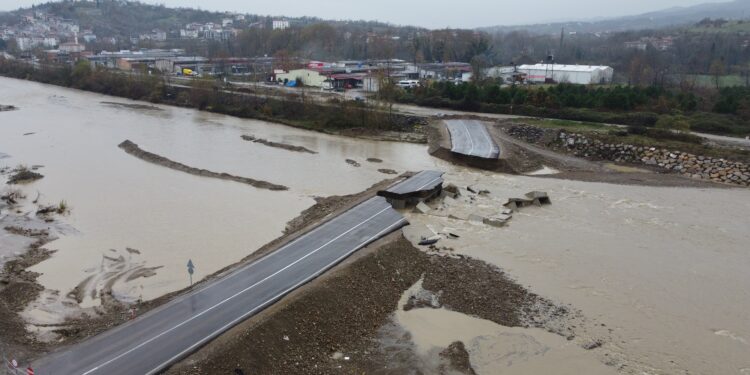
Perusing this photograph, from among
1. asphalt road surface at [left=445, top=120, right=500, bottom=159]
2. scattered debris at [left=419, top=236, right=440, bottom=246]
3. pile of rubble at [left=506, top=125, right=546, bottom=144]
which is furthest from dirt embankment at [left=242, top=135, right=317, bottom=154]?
scattered debris at [left=419, top=236, right=440, bottom=246]

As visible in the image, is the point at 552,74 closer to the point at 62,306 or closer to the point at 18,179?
the point at 18,179

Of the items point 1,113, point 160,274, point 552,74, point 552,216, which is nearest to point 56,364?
point 160,274

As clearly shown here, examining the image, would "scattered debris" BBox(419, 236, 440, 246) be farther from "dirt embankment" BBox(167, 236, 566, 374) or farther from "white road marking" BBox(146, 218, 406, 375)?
"white road marking" BBox(146, 218, 406, 375)

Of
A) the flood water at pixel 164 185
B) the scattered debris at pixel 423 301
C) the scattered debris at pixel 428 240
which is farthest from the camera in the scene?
the scattered debris at pixel 428 240

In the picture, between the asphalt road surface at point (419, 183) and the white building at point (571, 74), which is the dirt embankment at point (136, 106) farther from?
the white building at point (571, 74)

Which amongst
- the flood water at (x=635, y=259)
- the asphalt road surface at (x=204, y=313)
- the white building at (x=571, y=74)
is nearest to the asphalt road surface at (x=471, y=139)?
the flood water at (x=635, y=259)

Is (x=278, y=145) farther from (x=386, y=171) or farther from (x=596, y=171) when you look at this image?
(x=596, y=171)
